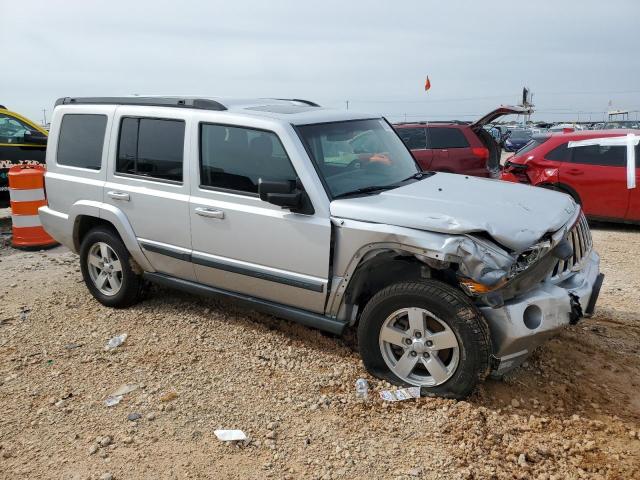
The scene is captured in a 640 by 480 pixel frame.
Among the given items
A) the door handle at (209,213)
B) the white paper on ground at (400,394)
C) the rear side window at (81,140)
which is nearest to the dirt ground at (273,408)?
the white paper on ground at (400,394)

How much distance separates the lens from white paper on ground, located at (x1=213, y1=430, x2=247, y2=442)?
327 centimetres

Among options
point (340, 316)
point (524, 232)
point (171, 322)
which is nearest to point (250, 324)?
point (171, 322)

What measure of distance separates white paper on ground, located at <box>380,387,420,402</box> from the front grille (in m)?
1.12

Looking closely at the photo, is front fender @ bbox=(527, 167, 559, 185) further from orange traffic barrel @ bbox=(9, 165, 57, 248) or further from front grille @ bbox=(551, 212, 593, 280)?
orange traffic barrel @ bbox=(9, 165, 57, 248)

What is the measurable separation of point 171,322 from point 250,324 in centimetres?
70

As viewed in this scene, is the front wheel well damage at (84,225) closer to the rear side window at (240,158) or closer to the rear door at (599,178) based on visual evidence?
the rear side window at (240,158)

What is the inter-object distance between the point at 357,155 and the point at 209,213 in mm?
1183

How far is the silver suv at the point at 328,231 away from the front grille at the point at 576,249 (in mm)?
16

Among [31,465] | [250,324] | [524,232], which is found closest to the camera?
[31,465]

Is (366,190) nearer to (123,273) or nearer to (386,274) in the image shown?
(386,274)

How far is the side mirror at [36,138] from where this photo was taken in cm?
900

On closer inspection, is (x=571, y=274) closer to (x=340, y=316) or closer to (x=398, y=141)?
(x=340, y=316)

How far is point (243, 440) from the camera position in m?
3.26

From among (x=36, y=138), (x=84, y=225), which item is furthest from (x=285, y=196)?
(x=36, y=138)
